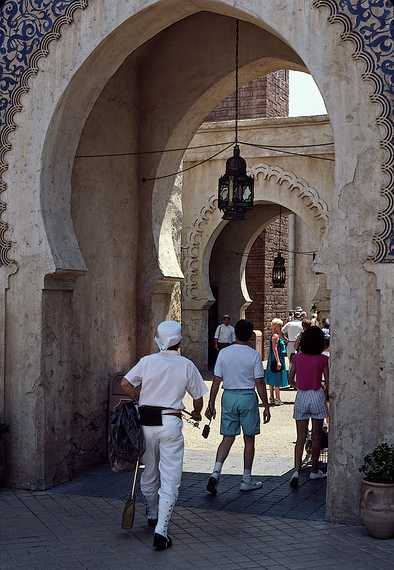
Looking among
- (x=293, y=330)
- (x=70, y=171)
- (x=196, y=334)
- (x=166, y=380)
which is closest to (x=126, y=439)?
(x=166, y=380)

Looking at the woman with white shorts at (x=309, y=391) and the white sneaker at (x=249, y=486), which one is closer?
the white sneaker at (x=249, y=486)

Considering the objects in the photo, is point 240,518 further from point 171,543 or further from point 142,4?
point 142,4

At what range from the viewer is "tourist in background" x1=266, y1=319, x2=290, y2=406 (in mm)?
12984

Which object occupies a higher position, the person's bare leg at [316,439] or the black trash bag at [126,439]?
the black trash bag at [126,439]

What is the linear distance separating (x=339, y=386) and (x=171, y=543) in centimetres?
166

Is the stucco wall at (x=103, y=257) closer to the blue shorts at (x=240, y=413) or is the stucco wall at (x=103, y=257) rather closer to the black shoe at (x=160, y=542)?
the blue shorts at (x=240, y=413)

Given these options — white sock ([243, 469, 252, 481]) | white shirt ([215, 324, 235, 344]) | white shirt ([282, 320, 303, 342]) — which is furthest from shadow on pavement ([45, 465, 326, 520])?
white shirt ([215, 324, 235, 344])

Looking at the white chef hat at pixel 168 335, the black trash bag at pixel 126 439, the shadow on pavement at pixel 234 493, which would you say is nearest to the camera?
the black trash bag at pixel 126 439

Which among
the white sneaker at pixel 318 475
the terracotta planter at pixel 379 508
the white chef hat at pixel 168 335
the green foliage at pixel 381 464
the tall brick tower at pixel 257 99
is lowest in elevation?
the white sneaker at pixel 318 475

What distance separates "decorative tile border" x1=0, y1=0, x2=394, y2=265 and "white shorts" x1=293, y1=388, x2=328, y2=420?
75.5 inches

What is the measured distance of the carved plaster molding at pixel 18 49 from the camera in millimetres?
7344

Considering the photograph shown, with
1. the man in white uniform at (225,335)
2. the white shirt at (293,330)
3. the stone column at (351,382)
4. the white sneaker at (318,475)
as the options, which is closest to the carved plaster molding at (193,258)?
the man in white uniform at (225,335)

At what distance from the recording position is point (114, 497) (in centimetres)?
718

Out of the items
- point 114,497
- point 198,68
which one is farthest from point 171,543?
point 198,68
